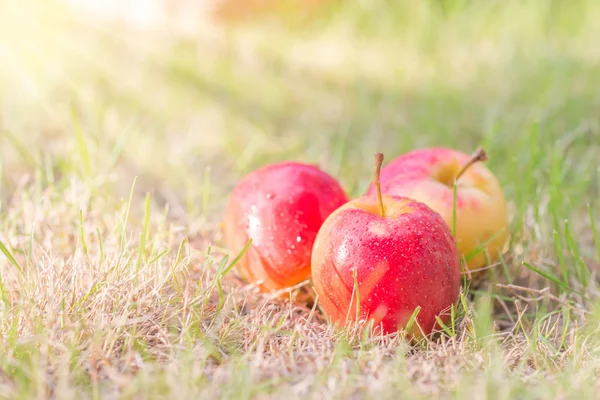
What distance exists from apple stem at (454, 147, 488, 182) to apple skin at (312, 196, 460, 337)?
331 mm

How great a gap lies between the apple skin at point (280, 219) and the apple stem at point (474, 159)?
1.14ft

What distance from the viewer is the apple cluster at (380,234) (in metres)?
1.57

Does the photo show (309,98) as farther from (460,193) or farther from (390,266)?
(390,266)

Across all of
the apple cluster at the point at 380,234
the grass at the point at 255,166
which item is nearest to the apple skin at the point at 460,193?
the apple cluster at the point at 380,234

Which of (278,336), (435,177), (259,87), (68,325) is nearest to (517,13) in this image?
(259,87)

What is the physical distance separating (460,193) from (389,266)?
17.1 inches

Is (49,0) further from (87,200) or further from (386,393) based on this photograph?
(386,393)

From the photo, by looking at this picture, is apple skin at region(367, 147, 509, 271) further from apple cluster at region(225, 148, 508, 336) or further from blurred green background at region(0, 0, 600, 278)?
blurred green background at region(0, 0, 600, 278)

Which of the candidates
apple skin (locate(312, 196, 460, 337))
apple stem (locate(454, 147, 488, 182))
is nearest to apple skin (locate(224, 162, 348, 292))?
apple skin (locate(312, 196, 460, 337))

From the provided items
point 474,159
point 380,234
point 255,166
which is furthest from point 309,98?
point 380,234

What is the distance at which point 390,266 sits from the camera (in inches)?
61.3

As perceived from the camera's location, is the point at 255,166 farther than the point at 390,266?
Yes

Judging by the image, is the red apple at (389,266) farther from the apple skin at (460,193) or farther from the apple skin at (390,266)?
the apple skin at (460,193)

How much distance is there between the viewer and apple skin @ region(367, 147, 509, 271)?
73.2 inches
